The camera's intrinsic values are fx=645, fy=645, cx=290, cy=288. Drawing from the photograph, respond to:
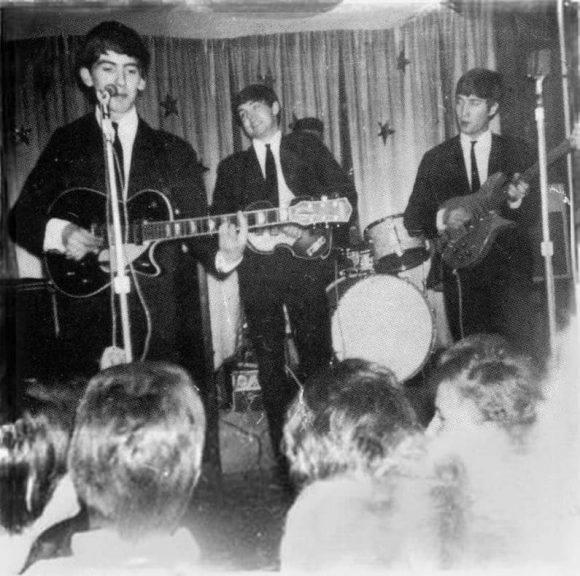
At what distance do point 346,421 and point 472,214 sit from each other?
3.20 ft

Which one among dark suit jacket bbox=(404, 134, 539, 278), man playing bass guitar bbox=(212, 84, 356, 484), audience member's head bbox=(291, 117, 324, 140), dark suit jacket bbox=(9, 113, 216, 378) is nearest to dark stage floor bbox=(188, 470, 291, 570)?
man playing bass guitar bbox=(212, 84, 356, 484)

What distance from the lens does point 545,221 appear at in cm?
260

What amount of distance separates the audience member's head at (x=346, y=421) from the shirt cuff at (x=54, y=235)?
1.14 m

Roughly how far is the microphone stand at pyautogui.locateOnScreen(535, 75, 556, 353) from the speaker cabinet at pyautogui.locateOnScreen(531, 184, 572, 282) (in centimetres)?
2

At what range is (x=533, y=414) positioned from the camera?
2553 millimetres

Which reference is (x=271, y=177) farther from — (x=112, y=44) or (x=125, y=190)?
(x=112, y=44)

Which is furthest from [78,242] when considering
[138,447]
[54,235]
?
[138,447]

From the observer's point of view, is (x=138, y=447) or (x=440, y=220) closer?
(x=138, y=447)

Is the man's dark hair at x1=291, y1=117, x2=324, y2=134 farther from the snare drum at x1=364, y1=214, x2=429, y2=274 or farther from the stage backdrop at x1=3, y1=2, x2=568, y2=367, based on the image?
the snare drum at x1=364, y1=214, x2=429, y2=274

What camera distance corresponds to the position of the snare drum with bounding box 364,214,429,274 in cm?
258

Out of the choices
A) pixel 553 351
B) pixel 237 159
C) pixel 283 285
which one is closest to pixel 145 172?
pixel 237 159

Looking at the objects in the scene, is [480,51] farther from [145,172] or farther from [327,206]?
[145,172]

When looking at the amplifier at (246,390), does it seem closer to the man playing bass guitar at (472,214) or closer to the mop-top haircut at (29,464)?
the mop-top haircut at (29,464)

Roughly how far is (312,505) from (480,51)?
6.29ft
